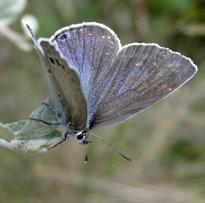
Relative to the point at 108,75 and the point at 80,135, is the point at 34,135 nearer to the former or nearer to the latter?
the point at 80,135

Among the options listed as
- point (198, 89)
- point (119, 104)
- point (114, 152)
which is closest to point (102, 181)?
point (114, 152)

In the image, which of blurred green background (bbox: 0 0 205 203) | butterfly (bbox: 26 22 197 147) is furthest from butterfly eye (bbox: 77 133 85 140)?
blurred green background (bbox: 0 0 205 203)

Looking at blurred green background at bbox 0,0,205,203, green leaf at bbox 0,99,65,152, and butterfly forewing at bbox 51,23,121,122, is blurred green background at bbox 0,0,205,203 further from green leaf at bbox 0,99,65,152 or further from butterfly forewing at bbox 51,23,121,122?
green leaf at bbox 0,99,65,152

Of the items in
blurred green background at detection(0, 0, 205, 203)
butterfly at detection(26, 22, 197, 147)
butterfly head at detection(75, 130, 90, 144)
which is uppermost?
blurred green background at detection(0, 0, 205, 203)

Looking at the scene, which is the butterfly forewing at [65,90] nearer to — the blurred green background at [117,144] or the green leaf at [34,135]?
the green leaf at [34,135]

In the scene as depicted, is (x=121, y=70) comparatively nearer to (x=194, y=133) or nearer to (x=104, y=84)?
(x=104, y=84)

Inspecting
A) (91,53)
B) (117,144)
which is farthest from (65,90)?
(117,144)

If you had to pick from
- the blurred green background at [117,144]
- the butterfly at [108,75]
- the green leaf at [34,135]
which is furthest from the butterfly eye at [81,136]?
Answer: the blurred green background at [117,144]
